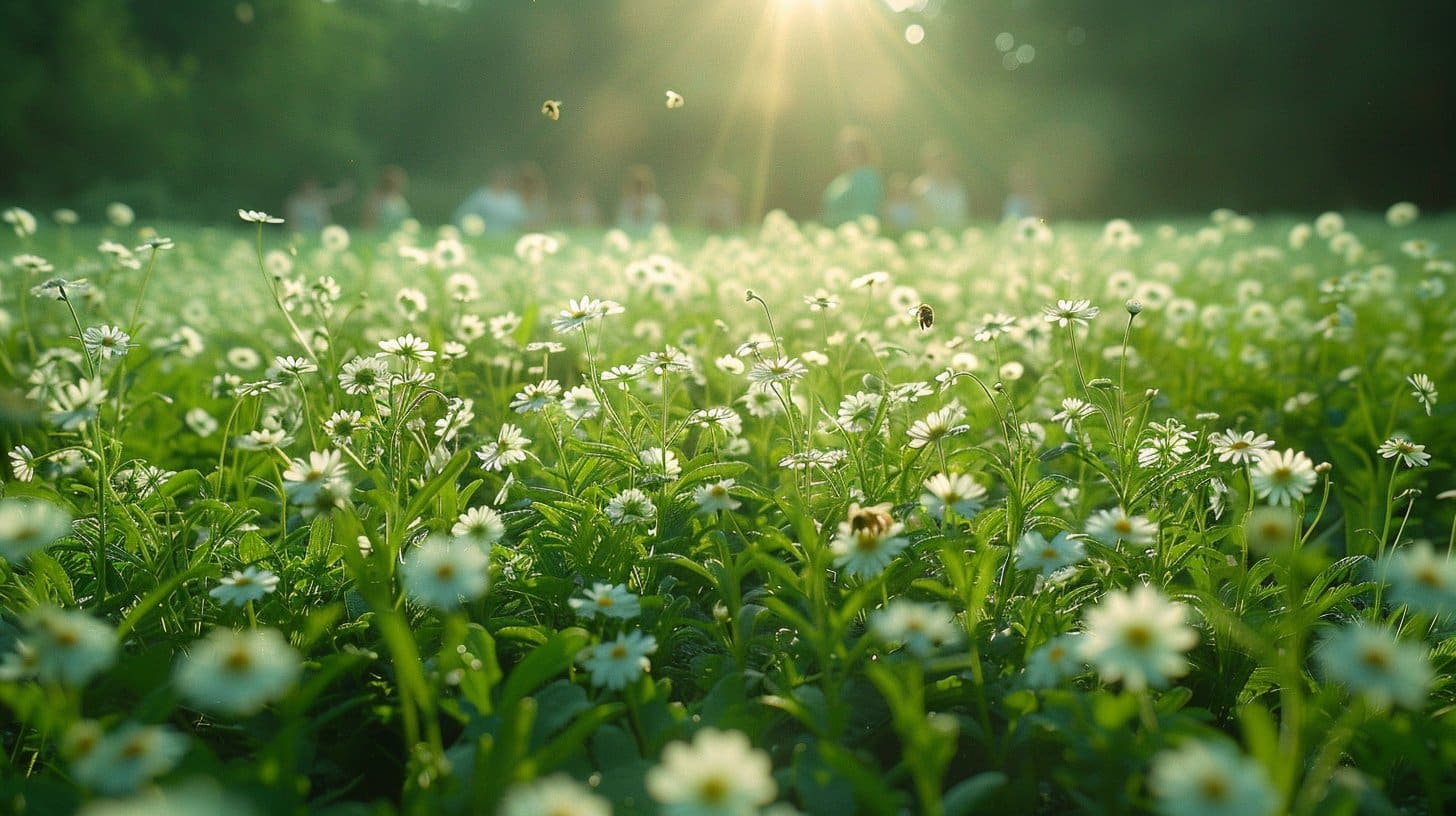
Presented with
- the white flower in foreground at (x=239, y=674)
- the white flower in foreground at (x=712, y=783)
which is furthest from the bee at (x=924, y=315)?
the white flower in foreground at (x=239, y=674)

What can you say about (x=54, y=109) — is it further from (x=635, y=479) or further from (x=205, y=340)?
(x=635, y=479)

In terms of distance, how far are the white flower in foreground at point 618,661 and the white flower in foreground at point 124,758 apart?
1.68 feet

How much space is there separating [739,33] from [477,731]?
3691 cm

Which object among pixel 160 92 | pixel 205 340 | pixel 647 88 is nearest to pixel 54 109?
pixel 160 92

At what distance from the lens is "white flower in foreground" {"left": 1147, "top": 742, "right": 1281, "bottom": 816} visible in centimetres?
74

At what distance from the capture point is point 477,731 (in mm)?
1183

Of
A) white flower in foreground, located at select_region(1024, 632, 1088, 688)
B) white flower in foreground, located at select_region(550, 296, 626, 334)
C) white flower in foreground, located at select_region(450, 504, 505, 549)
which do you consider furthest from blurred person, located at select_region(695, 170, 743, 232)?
white flower in foreground, located at select_region(1024, 632, 1088, 688)

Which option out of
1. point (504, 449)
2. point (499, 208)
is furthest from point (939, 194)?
point (504, 449)

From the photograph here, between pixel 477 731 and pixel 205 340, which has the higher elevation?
pixel 205 340

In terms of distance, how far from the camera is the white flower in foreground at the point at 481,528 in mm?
1534

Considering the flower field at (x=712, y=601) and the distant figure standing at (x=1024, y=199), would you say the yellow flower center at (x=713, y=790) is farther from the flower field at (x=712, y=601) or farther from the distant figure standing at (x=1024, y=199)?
the distant figure standing at (x=1024, y=199)

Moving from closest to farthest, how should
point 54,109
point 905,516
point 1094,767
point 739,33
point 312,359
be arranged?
point 1094,767
point 905,516
point 312,359
point 54,109
point 739,33

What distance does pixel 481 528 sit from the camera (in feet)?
5.08

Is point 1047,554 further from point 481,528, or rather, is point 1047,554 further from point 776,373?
point 481,528
